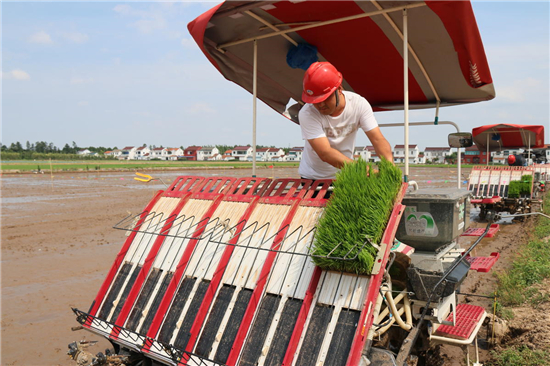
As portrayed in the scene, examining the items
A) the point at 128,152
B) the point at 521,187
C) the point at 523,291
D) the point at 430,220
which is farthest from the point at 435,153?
the point at 430,220

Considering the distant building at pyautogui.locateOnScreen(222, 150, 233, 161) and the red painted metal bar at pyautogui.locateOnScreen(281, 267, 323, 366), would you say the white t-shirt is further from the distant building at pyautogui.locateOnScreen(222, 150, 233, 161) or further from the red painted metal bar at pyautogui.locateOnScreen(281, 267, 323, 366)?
the distant building at pyautogui.locateOnScreen(222, 150, 233, 161)

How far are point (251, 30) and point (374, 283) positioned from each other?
3037 mm

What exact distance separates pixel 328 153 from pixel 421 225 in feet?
4.06

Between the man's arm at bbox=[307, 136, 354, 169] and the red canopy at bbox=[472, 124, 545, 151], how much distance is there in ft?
51.4

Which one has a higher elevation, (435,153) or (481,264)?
(435,153)

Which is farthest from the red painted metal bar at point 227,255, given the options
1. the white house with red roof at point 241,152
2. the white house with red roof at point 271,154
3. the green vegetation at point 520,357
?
the white house with red roof at point 241,152

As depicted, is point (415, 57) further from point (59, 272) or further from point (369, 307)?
point (59, 272)

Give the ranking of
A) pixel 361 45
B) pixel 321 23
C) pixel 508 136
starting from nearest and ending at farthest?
pixel 321 23 < pixel 361 45 < pixel 508 136

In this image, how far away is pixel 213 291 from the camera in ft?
11.2

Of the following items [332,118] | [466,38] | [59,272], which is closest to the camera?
[332,118]

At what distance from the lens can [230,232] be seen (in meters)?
3.79

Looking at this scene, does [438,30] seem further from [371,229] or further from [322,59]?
[371,229]

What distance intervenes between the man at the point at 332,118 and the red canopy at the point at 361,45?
858mm

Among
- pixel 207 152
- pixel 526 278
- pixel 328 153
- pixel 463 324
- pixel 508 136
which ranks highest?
pixel 207 152
